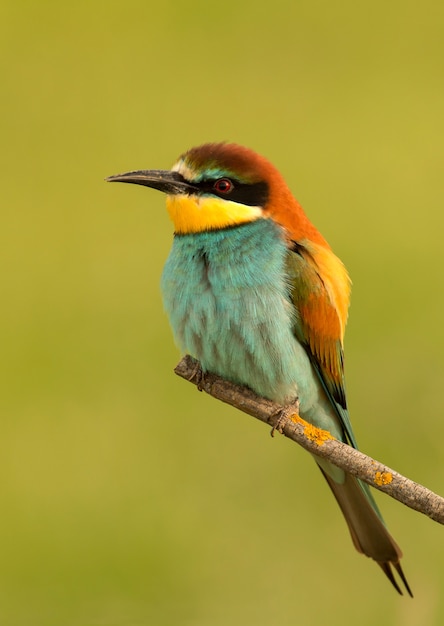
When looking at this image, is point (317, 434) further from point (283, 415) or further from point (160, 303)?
point (160, 303)

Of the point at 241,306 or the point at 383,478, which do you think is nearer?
the point at 383,478

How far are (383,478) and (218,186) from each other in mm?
771

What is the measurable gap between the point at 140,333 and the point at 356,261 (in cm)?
80

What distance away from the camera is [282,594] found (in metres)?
2.84

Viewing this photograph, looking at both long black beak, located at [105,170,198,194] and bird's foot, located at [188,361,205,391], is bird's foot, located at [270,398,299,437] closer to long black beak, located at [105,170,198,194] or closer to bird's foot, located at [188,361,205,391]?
bird's foot, located at [188,361,205,391]

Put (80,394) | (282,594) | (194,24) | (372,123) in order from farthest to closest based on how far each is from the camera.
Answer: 1. (194,24)
2. (372,123)
3. (80,394)
4. (282,594)

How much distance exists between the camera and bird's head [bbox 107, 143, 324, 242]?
7.98 feet

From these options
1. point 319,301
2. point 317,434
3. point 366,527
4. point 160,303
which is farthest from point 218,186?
point 160,303

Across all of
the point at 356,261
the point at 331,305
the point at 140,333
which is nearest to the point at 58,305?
the point at 140,333

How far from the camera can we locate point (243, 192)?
2.46 metres

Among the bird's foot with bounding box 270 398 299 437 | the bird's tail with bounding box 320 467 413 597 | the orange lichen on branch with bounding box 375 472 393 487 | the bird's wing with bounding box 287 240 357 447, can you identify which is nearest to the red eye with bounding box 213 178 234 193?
the bird's wing with bounding box 287 240 357 447

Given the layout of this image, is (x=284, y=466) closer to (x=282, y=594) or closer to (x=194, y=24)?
(x=282, y=594)

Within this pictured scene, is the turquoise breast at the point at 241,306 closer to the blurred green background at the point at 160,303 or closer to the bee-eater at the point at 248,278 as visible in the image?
the bee-eater at the point at 248,278

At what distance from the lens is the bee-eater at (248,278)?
2.44 meters
